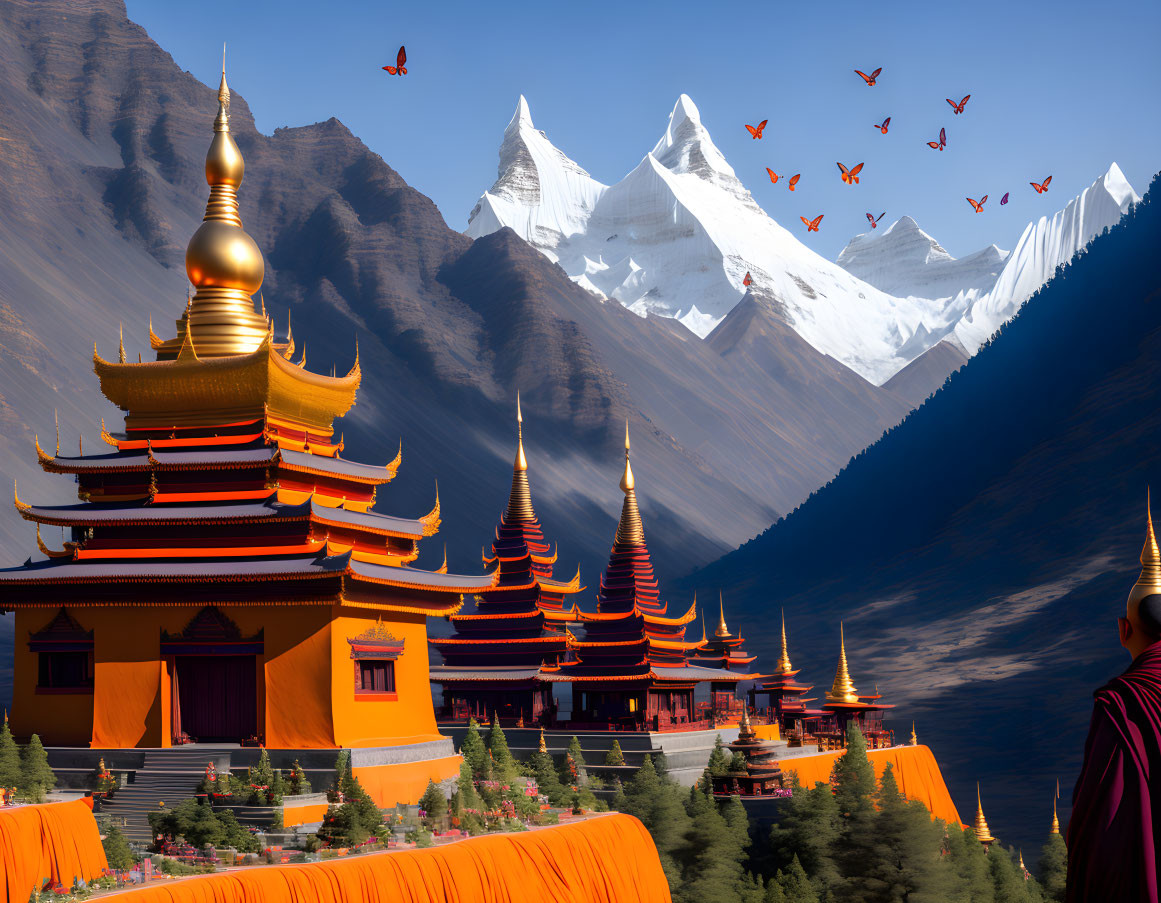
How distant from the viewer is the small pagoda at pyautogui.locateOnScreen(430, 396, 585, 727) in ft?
163

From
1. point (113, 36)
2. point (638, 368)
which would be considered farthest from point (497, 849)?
point (113, 36)

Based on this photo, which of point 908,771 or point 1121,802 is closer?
point 1121,802

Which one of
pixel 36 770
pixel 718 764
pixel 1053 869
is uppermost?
pixel 36 770

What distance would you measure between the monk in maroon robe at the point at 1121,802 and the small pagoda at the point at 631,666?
39549 mm

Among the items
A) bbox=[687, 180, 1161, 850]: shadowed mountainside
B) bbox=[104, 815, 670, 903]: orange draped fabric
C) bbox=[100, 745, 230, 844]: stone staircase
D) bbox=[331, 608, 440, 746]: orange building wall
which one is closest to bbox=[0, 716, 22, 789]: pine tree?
bbox=[100, 745, 230, 844]: stone staircase

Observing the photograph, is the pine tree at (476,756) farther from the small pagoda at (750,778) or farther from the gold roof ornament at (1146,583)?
the gold roof ornament at (1146,583)

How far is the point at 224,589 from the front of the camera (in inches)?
1132

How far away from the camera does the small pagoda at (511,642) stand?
4956cm

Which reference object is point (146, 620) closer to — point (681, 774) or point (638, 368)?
point (681, 774)

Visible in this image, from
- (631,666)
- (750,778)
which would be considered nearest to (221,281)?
(750,778)

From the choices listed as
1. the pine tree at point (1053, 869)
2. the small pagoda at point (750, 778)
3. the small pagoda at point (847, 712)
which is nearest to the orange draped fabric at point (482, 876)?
the small pagoda at point (750, 778)

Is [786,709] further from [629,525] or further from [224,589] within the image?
[224,589]

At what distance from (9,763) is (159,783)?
283cm

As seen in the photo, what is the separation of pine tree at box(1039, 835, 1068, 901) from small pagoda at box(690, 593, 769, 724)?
41.9 ft
